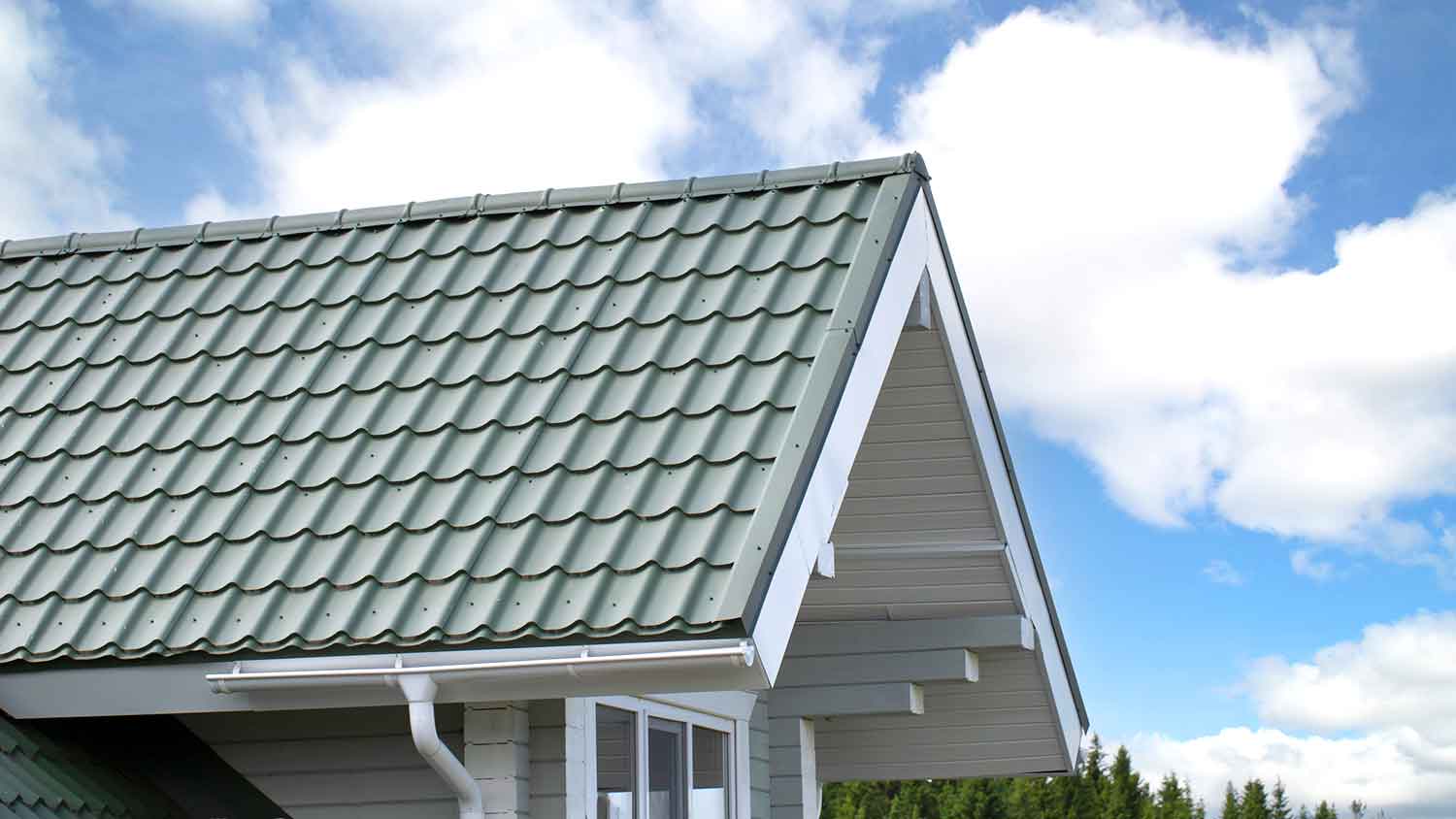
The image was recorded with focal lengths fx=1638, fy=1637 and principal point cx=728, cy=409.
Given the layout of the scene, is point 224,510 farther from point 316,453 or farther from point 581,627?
point 581,627

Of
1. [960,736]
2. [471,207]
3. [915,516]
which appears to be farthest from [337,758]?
[960,736]

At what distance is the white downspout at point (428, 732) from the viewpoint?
16.9 feet

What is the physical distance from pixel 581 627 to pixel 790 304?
1.80 m

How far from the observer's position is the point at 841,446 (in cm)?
583

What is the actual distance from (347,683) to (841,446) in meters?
1.88

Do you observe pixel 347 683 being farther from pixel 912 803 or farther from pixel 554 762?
pixel 912 803

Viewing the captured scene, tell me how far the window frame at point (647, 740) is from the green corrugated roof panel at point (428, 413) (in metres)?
0.87

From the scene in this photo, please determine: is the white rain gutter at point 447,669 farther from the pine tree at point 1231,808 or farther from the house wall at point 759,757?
the pine tree at point 1231,808

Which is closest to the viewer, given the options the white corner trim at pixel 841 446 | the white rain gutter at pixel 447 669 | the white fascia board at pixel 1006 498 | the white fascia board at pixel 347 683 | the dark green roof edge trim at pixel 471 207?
the white rain gutter at pixel 447 669

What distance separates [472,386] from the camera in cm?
634

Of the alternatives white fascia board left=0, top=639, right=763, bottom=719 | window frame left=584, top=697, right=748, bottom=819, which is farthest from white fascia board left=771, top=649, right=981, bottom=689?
white fascia board left=0, top=639, right=763, bottom=719

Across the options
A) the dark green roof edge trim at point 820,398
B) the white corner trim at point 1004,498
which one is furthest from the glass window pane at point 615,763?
the white corner trim at point 1004,498

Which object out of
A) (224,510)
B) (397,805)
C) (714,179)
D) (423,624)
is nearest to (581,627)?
(423,624)

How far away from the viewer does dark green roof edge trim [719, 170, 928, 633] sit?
5.05 meters
